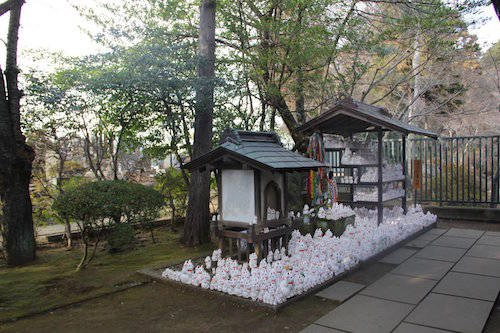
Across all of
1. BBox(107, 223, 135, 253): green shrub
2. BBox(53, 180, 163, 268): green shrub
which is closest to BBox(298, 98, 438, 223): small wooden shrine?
BBox(53, 180, 163, 268): green shrub

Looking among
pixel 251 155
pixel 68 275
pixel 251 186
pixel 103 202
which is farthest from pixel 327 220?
pixel 68 275

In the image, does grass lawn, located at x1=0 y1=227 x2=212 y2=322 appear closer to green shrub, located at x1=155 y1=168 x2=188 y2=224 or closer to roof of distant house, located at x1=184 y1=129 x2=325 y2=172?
green shrub, located at x1=155 y1=168 x2=188 y2=224

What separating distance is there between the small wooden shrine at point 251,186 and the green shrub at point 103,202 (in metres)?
1.07

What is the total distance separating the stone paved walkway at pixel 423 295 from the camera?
3570 millimetres

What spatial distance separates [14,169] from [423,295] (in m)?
6.68

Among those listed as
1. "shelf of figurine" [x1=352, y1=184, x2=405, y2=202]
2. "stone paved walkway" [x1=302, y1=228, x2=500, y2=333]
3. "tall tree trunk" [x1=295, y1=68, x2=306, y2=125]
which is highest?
"tall tree trunk" [x1=295, y1=68, x2=306, y2=125]

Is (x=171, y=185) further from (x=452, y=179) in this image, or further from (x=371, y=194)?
(x=452, y=179)

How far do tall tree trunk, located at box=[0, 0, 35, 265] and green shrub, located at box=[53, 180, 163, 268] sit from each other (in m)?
1.24

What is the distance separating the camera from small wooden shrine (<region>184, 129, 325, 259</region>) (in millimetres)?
4922

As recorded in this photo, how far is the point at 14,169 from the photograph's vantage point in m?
6.04

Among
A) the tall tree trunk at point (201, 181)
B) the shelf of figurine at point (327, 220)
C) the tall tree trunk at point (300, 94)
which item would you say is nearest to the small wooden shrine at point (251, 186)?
the shelf of figurine at point (327, 220)

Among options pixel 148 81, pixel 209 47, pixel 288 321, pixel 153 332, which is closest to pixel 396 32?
pixel 209 47

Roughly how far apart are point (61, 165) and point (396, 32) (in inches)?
357

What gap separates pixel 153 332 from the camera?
355cm
